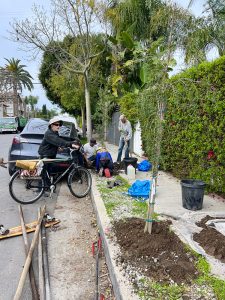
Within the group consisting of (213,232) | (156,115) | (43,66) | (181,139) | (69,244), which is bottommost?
(69,244)

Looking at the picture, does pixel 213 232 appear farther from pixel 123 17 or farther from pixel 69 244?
pixel 123 17

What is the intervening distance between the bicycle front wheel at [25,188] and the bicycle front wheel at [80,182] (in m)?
0.77

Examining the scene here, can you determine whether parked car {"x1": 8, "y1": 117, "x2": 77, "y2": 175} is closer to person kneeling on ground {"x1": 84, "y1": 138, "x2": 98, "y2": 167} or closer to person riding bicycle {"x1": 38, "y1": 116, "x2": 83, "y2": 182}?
person riding bicycle {"x1": 38, "y1": 116, "x2": 83, "y2": 182}

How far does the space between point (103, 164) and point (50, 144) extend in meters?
2.43

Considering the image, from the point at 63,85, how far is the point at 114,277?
18.3 m

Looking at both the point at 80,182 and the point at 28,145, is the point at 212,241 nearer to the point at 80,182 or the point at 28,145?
the point at 80,182

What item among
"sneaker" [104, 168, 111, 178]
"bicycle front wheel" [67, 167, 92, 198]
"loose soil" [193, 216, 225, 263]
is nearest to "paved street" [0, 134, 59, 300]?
"bicycle front wheel" [67, 167, 92, 198]

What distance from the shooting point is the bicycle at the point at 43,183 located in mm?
6824

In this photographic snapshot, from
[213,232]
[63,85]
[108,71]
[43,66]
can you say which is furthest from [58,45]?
[43,66]

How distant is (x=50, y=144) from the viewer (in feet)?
23.6

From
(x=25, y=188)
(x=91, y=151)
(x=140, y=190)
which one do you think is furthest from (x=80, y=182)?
(x=91, y=151)

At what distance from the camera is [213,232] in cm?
447

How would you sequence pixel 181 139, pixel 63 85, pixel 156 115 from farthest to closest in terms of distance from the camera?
1. pixel 63 85
2. pixel 181 139
3. pixel 156 115

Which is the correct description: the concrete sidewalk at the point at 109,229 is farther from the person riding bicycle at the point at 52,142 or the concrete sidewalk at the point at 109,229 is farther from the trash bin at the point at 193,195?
the person riding bicycle at the point at 52,142
